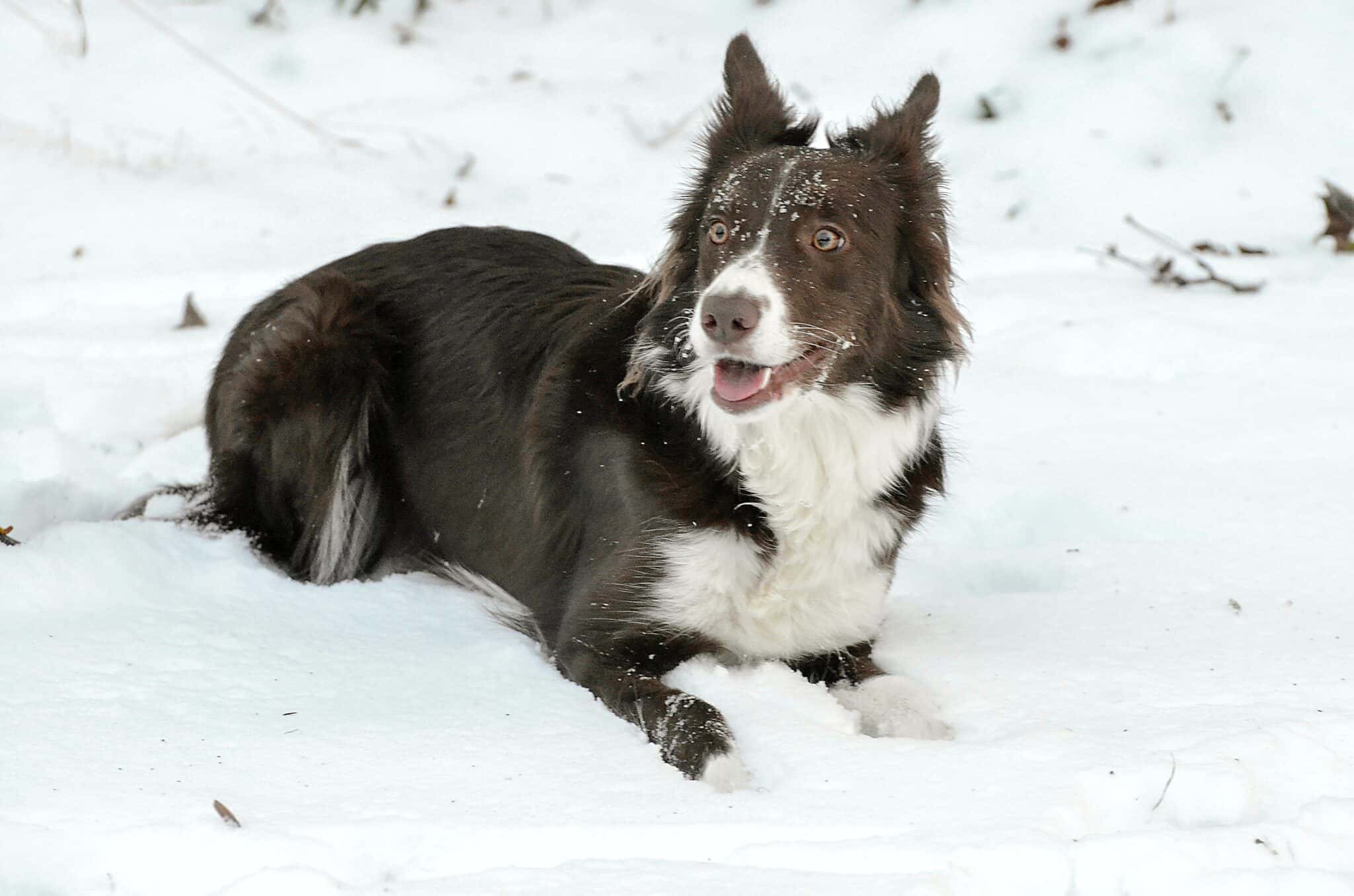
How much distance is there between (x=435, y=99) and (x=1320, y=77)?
191 inches

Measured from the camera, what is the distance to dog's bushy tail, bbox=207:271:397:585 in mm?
4277

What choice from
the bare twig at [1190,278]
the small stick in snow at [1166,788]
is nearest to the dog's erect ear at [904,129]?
the small stick in snow at [1166,788]

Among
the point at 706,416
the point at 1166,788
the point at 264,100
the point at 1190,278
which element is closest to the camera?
the point at 1166,788

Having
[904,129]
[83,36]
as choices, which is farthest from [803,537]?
[83,36]

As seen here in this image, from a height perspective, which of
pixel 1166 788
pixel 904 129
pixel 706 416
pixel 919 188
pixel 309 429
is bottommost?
pixel 309 429

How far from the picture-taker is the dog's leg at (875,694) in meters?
3.40

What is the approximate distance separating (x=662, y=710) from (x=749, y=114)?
1599mm

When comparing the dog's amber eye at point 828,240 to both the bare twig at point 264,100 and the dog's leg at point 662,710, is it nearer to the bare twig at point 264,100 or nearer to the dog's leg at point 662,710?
the dog's leg at point 662,710

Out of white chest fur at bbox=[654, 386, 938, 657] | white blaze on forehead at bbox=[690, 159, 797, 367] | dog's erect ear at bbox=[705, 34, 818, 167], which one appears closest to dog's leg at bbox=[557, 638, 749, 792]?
white chest fur at bbox=[654, 386, 938, 657]

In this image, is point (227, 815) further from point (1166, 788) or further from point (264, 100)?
point (264, 100)

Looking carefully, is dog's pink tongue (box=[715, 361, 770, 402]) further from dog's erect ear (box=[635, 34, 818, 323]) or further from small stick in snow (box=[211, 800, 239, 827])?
small stick in snow (box=[211, 800, 239, 827])

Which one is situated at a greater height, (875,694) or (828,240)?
(828,240)

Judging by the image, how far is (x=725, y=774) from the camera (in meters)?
3.02

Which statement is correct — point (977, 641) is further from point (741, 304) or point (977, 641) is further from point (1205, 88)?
point (1205, 88)
